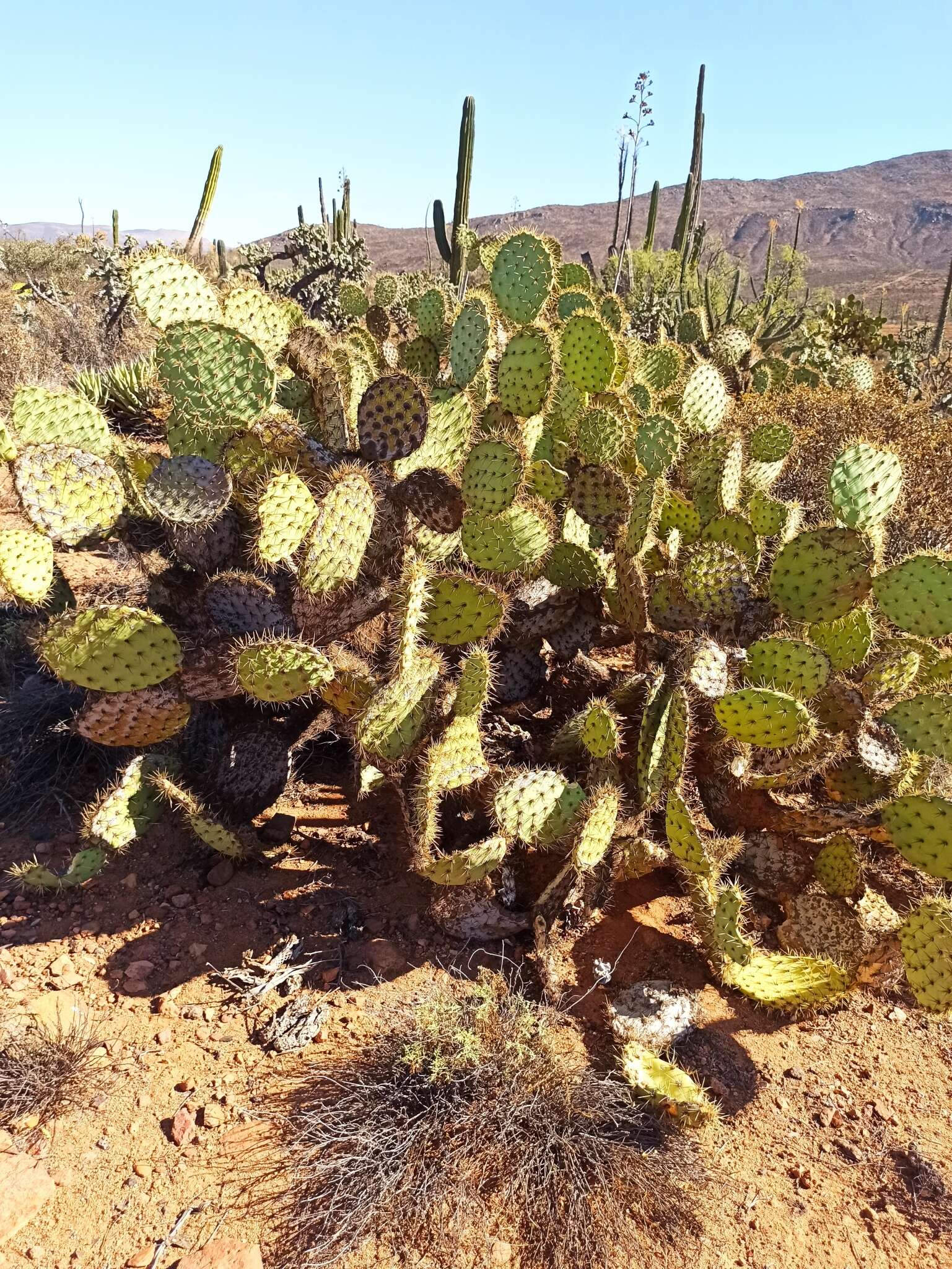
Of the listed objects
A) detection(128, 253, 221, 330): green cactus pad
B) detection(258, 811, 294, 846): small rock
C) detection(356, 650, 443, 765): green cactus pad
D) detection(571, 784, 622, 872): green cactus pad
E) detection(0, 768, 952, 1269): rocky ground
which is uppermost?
detection(128, 253, 221, 330): green cactus pad

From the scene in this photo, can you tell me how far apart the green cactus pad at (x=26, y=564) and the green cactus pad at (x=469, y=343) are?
2.01 metres

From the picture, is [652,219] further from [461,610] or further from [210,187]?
[461,610]

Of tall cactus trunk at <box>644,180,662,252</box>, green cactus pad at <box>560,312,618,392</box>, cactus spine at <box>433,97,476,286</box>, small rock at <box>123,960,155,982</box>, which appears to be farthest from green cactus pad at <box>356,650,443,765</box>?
tall cactus trunk at <box>644,180,662,252</box>

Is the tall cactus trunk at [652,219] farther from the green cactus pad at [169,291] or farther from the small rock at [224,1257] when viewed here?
the small rock at [224,1257]

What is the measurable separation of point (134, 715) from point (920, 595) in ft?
8.95

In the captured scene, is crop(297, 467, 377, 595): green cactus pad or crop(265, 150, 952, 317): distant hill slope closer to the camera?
crop(297, 467, 377, 595): green cactus pad

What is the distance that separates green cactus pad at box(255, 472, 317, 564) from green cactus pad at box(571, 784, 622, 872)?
123cm

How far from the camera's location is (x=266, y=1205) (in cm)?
193

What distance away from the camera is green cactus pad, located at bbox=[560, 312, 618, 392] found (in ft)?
13.0

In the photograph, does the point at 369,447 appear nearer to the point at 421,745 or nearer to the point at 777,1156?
the point at 421,745

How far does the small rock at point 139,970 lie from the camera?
99.5 inches

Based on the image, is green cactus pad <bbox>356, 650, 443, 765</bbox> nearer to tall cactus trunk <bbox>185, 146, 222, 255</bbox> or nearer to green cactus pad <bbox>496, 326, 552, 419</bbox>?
green cactus pad <bbox>496, 326, 552, 419</bbox>

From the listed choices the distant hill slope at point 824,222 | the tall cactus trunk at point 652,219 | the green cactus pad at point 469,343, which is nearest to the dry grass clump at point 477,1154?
the green cactus pad at point 469,343

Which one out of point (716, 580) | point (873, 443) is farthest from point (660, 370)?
point (716, 580)
